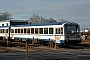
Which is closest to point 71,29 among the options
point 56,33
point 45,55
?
point 56,33

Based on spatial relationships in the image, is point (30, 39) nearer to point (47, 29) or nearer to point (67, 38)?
point (47, 29)

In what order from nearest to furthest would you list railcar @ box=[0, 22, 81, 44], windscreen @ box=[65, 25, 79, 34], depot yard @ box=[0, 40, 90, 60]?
depot yard @ box=[0, 40, 90, 60] < railcar @ box=[0, 22, 81, 44] < windscreen @ box=[65, 25, 79, 34]

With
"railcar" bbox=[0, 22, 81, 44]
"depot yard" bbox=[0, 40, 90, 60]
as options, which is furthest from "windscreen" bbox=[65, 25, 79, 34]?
"depot yard" bbox=[0, 40, 90, 60]

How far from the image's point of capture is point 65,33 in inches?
1377

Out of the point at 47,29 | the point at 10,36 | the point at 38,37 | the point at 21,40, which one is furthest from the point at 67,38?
the point at 10,36

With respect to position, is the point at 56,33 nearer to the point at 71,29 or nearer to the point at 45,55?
the point at 71,29

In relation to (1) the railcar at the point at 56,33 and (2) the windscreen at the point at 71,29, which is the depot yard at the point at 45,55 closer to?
(1) the railcar at the point at 56,33

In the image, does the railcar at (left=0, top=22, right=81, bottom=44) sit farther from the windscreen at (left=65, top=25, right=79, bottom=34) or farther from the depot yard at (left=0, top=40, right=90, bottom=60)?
the depot yard at (left=0, top=40, right=90, bottom=60)

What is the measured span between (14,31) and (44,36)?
10.7 meters

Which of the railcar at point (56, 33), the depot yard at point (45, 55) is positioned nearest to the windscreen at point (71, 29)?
the railcar at point (56, 33)

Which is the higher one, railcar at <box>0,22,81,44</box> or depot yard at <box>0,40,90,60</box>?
railcar at <box>0,22,81,44</box>

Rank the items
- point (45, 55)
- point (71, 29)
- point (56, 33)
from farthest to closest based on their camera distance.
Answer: point (56, 33) → point (71, 29) → point (45, 55)

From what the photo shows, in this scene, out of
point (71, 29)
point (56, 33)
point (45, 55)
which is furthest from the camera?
point (56, 33)

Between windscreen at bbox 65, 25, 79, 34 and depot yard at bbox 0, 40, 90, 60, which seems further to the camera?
windscreen at bbox 65, 25, 79, 34
